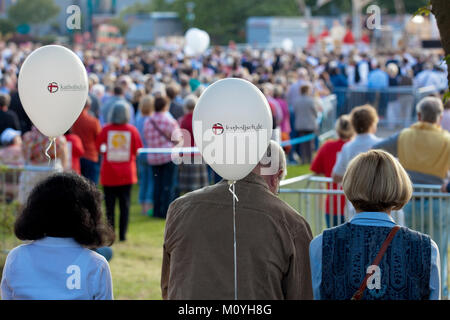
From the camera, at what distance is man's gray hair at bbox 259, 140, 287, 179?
14.8 ft

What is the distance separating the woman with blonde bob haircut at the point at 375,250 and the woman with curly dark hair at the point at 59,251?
103 cm

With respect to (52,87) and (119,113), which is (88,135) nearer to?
(119,113)

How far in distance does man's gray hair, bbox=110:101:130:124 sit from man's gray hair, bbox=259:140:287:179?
5985 millimetres

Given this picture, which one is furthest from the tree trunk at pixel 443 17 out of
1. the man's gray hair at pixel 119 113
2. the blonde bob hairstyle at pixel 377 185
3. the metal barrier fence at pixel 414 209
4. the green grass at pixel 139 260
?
the man's gray hair at pixel 119 113


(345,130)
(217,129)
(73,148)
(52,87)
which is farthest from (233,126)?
(73,148)

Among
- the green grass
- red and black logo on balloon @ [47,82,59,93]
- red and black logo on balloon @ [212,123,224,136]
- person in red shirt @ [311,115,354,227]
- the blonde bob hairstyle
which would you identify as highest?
red and black logo on balloon @ [47,82,59,93]

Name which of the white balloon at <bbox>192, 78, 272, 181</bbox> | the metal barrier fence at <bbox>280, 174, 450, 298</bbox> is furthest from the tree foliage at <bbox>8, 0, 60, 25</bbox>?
the white balloon at <bbox>192, 78, 272, 181</bbox>

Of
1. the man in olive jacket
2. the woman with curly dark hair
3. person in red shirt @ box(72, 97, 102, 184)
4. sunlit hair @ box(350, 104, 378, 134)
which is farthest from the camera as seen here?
person in red shirt @ box(72, 97, 102, 184)

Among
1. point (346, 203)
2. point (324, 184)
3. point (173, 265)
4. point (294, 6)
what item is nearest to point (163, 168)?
point (324, 184)

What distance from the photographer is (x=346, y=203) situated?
7.67m

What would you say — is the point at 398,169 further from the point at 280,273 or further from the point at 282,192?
the point at 282,192

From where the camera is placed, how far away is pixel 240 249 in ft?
13.5

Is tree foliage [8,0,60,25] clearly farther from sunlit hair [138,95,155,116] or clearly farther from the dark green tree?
sunlit hair [138,95,155,116]

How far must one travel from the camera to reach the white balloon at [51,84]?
582 cm
